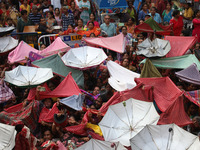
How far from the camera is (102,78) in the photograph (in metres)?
11.4

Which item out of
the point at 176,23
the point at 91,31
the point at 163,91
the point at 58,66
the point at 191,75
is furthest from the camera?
the point at 176,23

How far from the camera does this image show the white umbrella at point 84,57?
37.3 ft

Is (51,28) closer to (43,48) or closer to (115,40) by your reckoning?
(43,48)

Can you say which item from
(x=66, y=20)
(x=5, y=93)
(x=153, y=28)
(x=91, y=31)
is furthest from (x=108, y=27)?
(x=5, y=93)

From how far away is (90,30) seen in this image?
12969mm

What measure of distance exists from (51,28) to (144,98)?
16.7 ft

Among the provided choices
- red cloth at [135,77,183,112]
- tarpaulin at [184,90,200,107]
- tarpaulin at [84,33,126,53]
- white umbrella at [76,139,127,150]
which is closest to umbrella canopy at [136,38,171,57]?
tarpaulin at [84,33,126,53]

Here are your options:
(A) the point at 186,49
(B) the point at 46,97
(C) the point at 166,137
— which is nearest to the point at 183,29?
(A) the point at 186,49

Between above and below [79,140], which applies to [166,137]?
above

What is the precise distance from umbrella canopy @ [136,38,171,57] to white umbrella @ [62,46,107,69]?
3.81ft

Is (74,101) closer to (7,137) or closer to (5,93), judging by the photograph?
(5,93)

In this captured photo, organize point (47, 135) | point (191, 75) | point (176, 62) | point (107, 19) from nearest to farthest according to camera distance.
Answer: point (47, 135), point (191, 75), point (176, 62), point (107, 19)

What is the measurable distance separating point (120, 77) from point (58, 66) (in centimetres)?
200

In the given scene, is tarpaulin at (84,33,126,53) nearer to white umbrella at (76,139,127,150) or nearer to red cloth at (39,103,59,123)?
red cloth at (39,103,59,123)
